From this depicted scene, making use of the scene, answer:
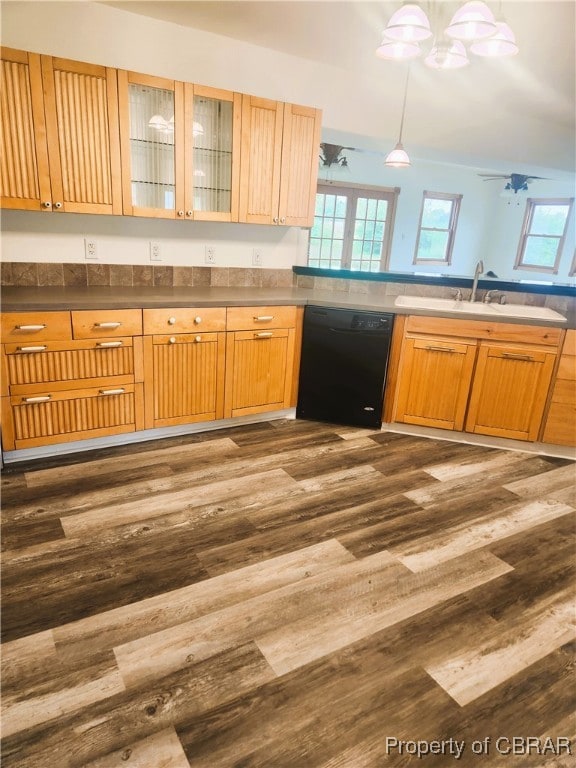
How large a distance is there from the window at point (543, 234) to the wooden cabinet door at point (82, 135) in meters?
8.11

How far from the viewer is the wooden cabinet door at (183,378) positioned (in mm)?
2752

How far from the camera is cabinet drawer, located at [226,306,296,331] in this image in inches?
114

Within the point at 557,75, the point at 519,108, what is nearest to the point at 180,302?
the point at 557,75

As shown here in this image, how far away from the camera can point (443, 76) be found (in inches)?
153

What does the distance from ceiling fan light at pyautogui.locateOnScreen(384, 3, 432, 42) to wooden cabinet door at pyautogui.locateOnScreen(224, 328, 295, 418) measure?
1.65 m

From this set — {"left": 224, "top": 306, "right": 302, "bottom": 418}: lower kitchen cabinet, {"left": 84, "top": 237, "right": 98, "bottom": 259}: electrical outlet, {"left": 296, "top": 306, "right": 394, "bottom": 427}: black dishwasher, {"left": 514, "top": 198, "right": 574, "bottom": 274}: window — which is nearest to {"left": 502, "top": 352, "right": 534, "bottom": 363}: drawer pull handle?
{"left": 296, "top": 306, "right": 394, "bottom": 427}: black dishwasher

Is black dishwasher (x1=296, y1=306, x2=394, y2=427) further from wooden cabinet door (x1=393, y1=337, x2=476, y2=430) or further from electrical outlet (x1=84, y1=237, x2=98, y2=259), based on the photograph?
electrical outlet (x1=84, y1=237, x2=98, y2=259)

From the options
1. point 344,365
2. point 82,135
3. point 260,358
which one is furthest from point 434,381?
point 82,135

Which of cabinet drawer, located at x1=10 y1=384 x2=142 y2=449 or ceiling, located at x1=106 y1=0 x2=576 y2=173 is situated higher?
ceiling, located at x1=106 y1=0 x2=576 y2=173

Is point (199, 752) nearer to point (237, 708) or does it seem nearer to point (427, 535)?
point (237, 708)

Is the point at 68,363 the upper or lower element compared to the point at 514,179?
lower

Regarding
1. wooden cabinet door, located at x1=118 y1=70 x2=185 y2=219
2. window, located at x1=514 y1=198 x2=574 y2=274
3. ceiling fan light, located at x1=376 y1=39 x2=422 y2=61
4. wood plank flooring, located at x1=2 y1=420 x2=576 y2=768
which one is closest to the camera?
wood plank flooring, located at x1=2 y1=420 x2=576 y2=768

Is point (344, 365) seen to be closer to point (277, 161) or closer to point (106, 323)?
point (277, 161)

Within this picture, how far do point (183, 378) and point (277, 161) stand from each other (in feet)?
4.90
